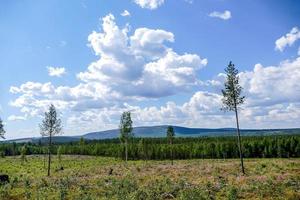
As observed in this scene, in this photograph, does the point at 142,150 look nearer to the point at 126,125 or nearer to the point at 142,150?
the point at 142,150

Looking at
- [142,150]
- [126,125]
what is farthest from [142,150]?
[126,125]

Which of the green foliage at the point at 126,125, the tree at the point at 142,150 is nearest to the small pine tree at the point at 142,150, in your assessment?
the tree at the point at 142,150

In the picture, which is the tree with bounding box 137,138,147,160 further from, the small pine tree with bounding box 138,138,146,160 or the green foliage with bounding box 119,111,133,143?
the green foliage with bounding box 119,111,133,143

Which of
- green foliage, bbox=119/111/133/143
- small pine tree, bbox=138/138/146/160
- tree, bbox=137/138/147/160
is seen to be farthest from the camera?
tree, bbox=137/138/147/160

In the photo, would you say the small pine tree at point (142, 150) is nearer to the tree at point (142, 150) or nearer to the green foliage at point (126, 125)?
the tree at point (142, 150)

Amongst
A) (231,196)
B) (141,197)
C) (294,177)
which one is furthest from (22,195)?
(294,177)

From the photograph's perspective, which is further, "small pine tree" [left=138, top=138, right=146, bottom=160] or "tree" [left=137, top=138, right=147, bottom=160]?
"tree" [left=137, top=138, right=147, bottom=160]

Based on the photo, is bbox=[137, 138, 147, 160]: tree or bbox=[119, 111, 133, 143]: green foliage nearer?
bbox=[119, 111, 133, 143]: green foliage

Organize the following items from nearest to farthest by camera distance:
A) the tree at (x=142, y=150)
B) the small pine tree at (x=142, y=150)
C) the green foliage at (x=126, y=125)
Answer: the green foliage at (x=126, y=125)
the small pine tree at (x=142, y=150)
the tree at (x=142, y=150)

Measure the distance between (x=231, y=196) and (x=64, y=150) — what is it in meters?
172

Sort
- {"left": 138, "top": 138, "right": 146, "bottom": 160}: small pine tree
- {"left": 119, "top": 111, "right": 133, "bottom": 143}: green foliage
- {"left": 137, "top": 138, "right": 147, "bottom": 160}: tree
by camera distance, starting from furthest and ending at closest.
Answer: {"left": 137, "top": 138, "right": 147, "bottom": 160}: tree < {"left": 138, "top": 138, "right": 146, "bottom": 160}: small pine tree < {"left": 119, "top": 111, "right": 133, "bottom": 143}: green foliage

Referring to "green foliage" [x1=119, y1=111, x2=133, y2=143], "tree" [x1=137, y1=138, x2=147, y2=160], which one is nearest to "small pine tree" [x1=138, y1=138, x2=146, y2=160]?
"tree" [x1=137, y1=138, x2=147, y2=160]

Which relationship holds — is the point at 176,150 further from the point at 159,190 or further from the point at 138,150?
the point at 159,190

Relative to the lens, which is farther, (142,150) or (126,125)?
(142,150)
